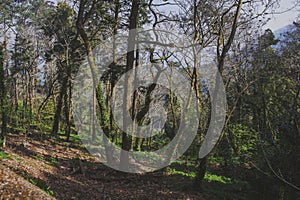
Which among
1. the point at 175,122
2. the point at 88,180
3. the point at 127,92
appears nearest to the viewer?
the point at 88,180

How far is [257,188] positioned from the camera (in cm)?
991

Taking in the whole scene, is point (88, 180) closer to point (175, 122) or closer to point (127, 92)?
point (127, 92)

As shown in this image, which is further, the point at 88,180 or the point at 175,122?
the point at 175,122

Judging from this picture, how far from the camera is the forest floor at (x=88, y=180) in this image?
8453mm

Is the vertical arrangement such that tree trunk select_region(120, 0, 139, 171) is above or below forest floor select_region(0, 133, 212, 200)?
above

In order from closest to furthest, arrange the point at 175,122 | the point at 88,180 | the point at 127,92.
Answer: the point at 88,180
the point at 127,92
the point at 175,122

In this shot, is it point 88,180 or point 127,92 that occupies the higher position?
point 127,92

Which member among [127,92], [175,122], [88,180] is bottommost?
[88,180]

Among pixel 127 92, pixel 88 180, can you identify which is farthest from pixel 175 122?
pixel 88 180

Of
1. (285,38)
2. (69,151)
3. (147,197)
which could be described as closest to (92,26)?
(69,151)

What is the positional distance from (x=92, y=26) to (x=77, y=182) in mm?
13566

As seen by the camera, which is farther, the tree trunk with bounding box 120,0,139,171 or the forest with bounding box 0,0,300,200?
the tree trunk with bounding box 120,0,139,171

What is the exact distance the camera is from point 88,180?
1102 centimetres

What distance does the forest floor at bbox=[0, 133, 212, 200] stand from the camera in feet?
27.7
